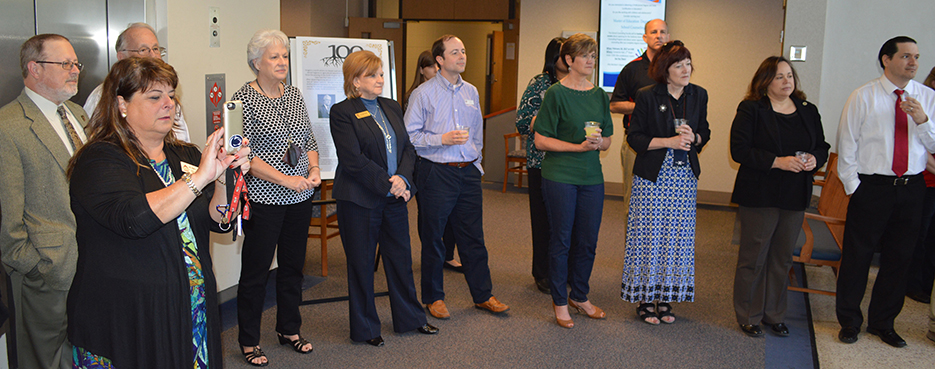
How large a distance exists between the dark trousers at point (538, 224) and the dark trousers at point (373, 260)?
1.17 metres

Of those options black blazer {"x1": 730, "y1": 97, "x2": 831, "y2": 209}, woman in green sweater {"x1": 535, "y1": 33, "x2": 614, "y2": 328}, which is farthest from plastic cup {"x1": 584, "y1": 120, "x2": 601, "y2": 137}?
black blazer {"x1": 730, "y1": 97, "x2": 831, "y2": 209}

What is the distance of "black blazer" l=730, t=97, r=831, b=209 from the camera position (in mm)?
3494

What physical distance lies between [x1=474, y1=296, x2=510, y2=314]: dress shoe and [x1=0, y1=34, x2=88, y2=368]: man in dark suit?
2218mm

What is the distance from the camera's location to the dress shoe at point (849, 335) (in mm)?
3625

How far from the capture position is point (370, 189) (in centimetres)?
328

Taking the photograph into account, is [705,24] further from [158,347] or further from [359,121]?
[158,347]

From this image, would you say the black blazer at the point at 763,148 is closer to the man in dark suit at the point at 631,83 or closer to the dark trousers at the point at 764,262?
the dark trousers at the point at 764,262

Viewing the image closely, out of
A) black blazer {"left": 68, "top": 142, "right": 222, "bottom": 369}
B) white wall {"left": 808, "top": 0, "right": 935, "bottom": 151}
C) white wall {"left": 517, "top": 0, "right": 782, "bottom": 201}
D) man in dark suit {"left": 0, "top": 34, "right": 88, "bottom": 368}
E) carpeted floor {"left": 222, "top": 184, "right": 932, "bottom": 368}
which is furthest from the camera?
white wall {"left": 517, "top": 0, "right": 782, "bottom": 201}

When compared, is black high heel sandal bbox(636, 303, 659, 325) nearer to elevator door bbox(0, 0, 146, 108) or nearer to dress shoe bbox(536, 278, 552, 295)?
dress shoe bbox(536, 278, 552, 295)

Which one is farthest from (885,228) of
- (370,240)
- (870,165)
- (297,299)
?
(297,299)

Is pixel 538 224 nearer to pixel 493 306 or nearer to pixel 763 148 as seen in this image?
pixel 493 306

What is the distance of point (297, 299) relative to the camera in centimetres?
342

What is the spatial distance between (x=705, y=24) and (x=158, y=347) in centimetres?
715

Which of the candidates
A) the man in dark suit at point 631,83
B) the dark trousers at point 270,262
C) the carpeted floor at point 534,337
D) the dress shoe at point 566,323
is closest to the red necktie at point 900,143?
the carpeted floor at point 534,337
